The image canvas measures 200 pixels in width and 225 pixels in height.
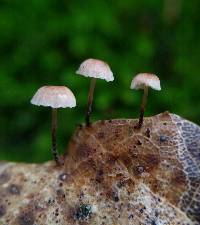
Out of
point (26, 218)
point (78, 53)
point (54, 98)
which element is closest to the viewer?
point (54, 98)

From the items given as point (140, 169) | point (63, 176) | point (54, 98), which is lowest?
point (63, 176)

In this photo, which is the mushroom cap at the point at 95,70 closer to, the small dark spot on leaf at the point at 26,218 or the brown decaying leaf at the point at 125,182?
the brown decaying leaf at the point at 125,182

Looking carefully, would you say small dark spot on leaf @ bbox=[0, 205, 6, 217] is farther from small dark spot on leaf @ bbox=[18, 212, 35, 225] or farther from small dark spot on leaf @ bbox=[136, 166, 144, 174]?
small dark spot on leaf @ bbox=[136, 166, 144, 174]

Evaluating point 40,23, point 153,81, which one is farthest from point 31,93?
point 153,81

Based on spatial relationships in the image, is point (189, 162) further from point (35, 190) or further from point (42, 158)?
point (42, 158)

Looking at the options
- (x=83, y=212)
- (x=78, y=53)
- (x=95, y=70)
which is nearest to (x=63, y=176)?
(x=83, y=212)

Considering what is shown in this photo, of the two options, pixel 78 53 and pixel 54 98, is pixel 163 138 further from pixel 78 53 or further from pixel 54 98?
pixel 78 53
